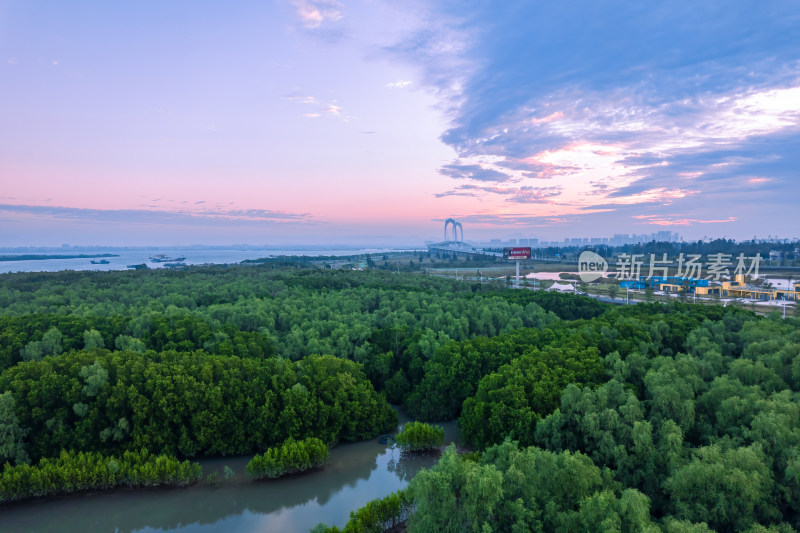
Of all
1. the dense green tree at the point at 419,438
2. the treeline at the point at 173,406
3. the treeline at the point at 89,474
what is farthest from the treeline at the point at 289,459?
the dense green tree at the point at 419,438

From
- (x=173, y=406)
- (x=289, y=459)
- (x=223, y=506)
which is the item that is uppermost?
(x=173, y=406)

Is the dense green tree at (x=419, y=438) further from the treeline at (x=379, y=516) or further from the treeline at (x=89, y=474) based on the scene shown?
the treeline at (x=89, y=474)

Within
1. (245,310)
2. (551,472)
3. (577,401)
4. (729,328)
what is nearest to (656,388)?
(577,401)

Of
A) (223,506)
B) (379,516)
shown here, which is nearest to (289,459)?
(223,506)

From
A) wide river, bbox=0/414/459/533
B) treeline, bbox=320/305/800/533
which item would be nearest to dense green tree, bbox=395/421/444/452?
wide river, bbox=0/414/459/533

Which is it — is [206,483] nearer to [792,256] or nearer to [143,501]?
[143,501]

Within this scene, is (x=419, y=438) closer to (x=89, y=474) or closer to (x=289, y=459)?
(x=289, y=459)
